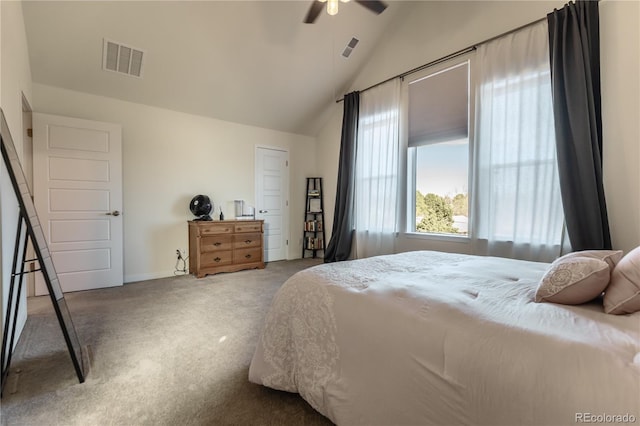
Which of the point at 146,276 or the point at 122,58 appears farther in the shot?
the point at 146,276

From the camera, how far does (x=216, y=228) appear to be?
4.01m

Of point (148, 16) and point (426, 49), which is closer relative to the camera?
point (148, 16)

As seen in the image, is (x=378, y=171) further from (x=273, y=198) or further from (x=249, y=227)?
(x=249, y=227)

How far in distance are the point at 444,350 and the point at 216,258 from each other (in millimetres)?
3660

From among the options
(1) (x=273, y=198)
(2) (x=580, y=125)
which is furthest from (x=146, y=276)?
(2) (x=580, y=125)

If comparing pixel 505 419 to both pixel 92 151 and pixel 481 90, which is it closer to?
pixel 481 90

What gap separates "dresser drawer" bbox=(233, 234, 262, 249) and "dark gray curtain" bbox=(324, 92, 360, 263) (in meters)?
1.25

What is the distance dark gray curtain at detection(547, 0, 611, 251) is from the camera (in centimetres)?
224

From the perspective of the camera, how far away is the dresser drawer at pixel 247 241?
13.9 ft

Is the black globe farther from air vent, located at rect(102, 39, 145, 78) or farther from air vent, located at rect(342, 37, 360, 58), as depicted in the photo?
air vent, located at rect(342, 37, 360, 58)

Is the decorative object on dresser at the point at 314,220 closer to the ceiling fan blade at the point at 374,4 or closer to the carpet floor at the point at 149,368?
the carpet floor at the point at 149,368

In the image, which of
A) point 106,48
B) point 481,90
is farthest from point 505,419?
point 106,48

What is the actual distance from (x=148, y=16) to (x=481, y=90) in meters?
3.60

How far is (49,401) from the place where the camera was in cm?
145
